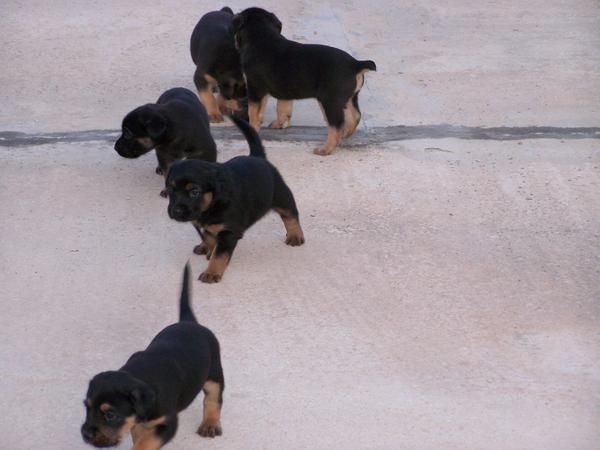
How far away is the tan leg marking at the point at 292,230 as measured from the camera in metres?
7.32

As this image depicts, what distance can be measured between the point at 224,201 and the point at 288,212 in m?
0.65

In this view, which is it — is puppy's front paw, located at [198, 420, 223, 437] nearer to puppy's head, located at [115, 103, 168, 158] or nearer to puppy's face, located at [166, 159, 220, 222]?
puppy's face, located at [166, 159, 220, 222]

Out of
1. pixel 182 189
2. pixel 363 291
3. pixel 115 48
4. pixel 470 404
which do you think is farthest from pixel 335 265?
pixel 115 48

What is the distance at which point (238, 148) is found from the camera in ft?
29.1

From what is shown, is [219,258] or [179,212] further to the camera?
[219,258]

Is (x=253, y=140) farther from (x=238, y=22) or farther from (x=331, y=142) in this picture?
(x=238, y=22)

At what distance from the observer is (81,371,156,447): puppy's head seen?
14.8 ft

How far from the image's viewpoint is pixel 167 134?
26.0 ft

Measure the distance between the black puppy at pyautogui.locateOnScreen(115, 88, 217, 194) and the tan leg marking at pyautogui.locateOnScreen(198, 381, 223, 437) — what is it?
2.93 meters

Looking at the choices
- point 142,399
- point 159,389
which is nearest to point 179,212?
point 159,389

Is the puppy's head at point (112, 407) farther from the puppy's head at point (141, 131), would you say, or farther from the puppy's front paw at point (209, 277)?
the puppy's head at point (141, 131)

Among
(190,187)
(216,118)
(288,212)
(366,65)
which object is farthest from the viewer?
(216,118)

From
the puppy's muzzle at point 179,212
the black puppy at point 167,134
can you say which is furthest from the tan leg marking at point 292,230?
the black puppy at point 167,134

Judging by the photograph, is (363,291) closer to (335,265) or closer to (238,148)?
(335,265)
